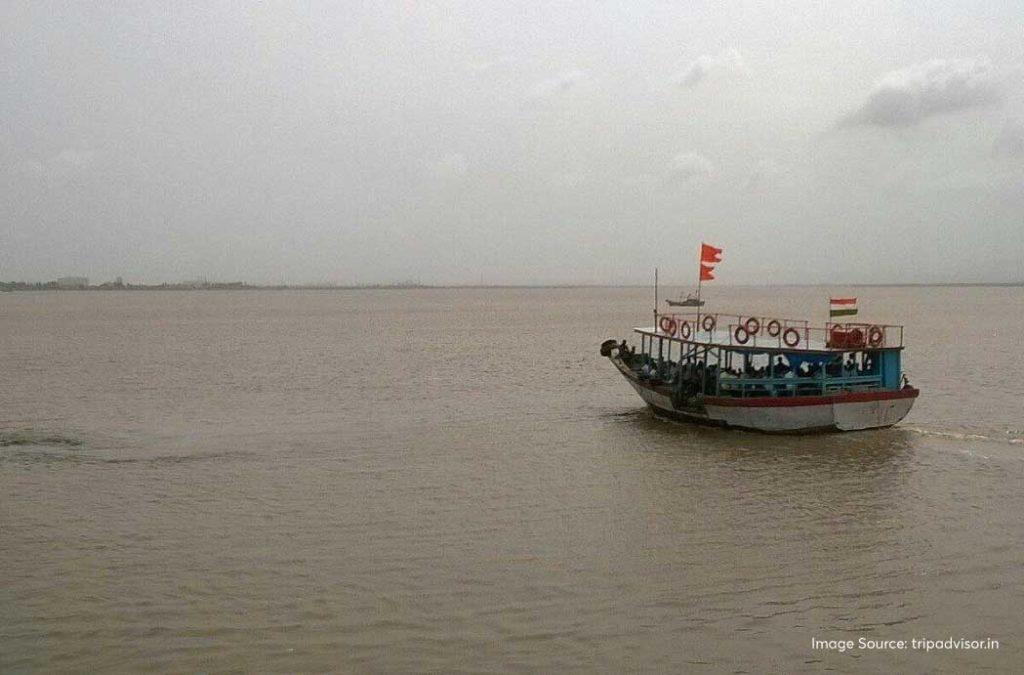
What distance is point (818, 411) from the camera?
1992 centimetres

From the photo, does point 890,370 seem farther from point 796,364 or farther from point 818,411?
point 818,411

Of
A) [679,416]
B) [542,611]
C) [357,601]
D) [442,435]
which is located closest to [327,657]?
[357,601]

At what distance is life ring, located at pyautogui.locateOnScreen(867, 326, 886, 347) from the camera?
67.1 feet

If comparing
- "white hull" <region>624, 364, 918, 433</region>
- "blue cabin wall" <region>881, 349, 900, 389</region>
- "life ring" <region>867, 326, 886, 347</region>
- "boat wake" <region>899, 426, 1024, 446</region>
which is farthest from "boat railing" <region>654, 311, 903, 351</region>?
"boat wake" <region>899, 426, 1024, 446</region>

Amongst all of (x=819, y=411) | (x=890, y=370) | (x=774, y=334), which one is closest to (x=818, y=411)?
(x=819, y=411)

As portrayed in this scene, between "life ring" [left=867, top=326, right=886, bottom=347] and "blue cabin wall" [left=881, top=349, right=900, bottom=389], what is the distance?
0.28 m

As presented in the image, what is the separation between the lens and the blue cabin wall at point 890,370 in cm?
2048

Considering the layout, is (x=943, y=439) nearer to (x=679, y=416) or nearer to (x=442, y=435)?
(x=679, y=416)

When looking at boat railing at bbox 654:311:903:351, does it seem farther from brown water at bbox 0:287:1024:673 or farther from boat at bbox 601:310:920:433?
brown water at bbox 0:287:1024:673

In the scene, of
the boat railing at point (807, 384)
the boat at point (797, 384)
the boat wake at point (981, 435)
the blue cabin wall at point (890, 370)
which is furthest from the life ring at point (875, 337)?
the boat wake at point (981, 435)

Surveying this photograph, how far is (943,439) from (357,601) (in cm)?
1495

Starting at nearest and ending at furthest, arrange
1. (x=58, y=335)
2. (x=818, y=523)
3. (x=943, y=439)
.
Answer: (x=818, y=523), (x=943, y=439), (x=58, y=335)

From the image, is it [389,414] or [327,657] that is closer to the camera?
[327,657]

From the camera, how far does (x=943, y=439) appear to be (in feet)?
65.6
